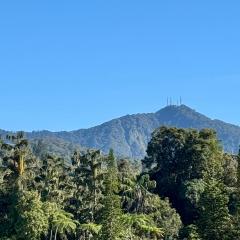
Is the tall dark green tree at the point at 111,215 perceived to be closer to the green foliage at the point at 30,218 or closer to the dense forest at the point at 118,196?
the dense forest at the point at 118,196

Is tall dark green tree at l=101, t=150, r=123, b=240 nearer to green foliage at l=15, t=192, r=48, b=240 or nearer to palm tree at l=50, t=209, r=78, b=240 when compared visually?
palm tree at l=50, t=209, r=78, b=240

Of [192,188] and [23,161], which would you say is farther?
[192,188]

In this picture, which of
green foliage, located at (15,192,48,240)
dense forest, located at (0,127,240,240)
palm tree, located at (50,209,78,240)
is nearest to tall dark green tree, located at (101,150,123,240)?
dense forest, located at (0,127,240,240)

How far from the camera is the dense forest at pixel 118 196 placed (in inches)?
2726

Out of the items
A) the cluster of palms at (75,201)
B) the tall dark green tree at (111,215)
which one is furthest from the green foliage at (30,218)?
the tall dark green tree at (111,215)

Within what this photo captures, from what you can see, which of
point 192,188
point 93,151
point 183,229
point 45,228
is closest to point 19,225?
point 45,228

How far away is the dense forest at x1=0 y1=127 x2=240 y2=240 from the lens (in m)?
69.2

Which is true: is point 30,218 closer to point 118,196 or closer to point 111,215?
point 111,215

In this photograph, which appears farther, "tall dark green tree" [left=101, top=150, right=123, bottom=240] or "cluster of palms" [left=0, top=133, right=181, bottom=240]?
"cluster of palms" [left=0, top=133, right=181, bottom=240]

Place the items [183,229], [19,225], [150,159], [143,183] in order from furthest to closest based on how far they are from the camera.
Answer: [150,159]
[143,183]
[183,229]
[19,225]

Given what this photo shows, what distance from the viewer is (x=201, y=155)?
99188 millimetres

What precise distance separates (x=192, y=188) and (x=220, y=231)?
92.2ft

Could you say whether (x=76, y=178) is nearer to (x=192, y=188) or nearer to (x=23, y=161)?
(x=23, y=161)

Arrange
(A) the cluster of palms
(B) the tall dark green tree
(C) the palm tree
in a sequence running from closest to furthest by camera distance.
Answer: (B) the tall dark green tree < (A) the cluster of palms < (C) the palm tree
